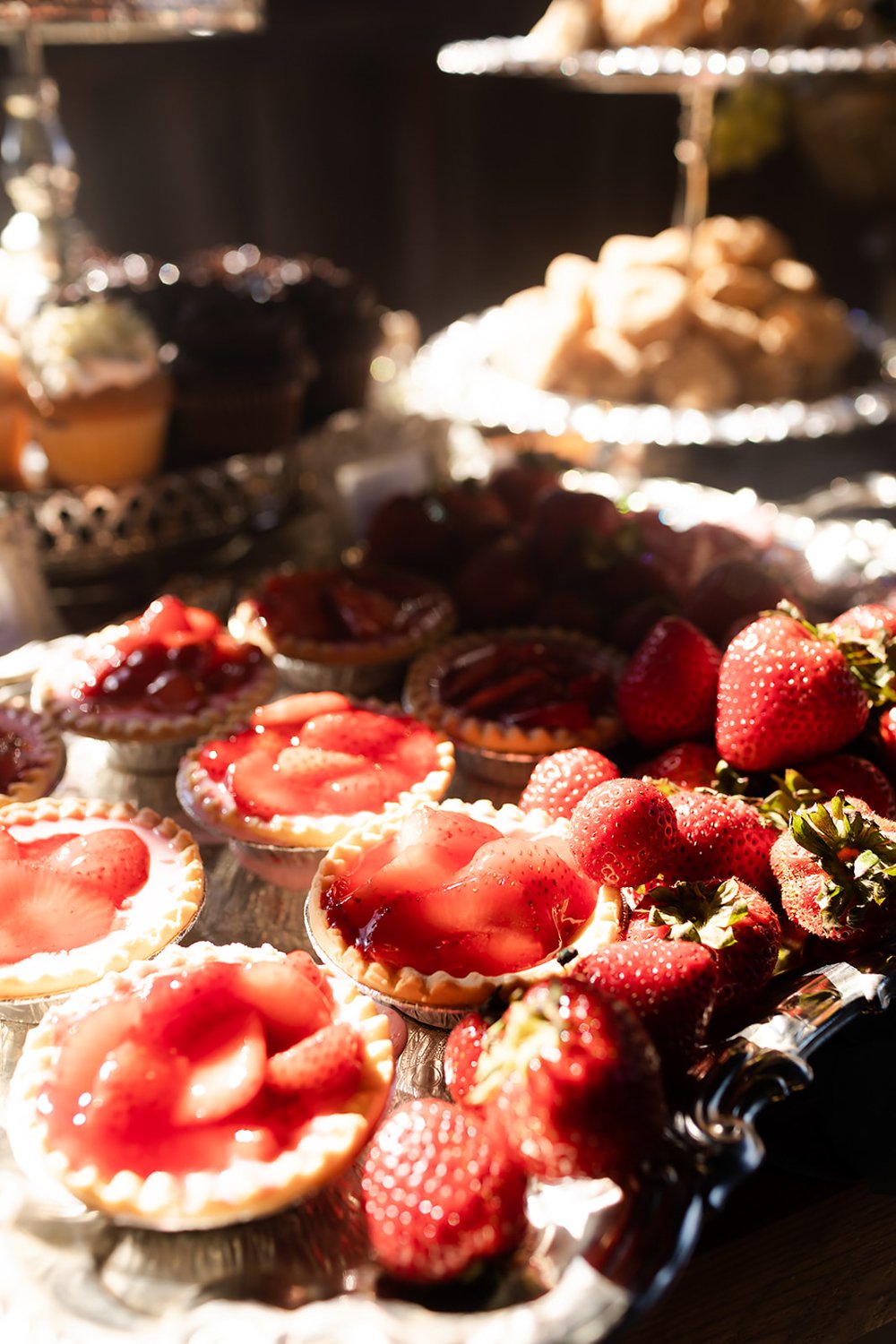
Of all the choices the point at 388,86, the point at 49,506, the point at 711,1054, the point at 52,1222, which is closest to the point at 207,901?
the point at 52,1222

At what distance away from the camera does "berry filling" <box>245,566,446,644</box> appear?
2.36 meters

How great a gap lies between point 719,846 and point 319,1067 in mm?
625

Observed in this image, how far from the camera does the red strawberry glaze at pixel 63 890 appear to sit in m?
1.49

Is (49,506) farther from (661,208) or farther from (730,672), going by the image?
(661,208)

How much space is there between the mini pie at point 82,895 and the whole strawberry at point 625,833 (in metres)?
0.59

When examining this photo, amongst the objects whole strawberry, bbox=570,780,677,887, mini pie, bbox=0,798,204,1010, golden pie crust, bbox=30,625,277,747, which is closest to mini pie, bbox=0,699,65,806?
golden pie crust, bbox=30,625,277,747

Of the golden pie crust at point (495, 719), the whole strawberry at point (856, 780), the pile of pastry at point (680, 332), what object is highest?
the pile of pastry at point (680, 332)

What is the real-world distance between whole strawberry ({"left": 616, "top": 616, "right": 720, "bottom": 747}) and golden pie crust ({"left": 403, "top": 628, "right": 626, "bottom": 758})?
162 millimetres

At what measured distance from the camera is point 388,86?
555 centimetres

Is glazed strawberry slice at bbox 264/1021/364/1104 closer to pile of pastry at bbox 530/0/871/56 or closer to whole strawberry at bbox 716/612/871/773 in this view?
whole strawberry at bbox 716/612/871/773

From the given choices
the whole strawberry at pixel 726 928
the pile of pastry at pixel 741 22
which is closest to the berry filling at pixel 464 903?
the whole strawberry at pixel 726 928

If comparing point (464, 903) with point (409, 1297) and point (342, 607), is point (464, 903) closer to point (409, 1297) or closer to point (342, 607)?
point (409, 1297)

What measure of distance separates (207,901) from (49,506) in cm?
129

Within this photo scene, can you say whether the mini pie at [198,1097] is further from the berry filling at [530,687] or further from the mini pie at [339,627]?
the mini pie at [339,627]
